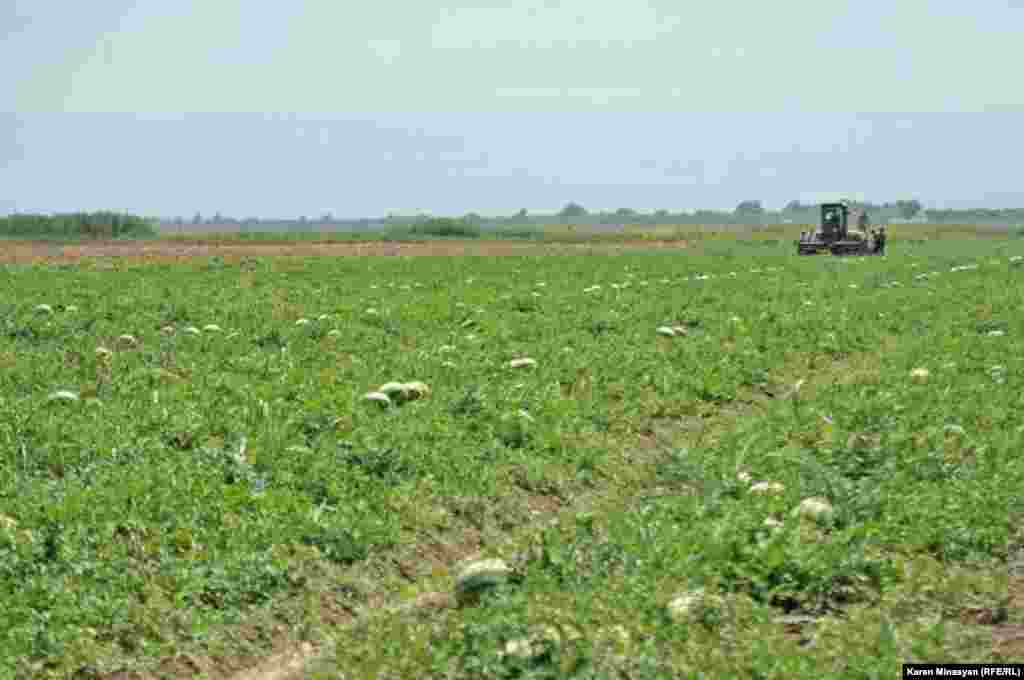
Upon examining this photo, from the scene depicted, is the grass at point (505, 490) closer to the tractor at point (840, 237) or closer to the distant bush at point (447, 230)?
the tractor at point (840, 237)

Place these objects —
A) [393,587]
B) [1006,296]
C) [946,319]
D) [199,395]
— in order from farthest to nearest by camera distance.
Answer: [1006,296] → [946,319] → [199,395] → [393,587]

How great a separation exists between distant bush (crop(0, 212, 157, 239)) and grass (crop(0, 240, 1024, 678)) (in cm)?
5034

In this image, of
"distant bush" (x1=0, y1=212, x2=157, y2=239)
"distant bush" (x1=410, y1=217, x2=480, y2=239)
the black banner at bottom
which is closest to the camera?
the black banner at bottom

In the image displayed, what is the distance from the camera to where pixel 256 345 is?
12922 millimetres

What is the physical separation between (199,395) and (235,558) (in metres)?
3.51

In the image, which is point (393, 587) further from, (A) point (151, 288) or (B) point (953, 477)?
(A) point (151, 288)

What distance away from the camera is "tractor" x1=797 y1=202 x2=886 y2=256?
40.7m

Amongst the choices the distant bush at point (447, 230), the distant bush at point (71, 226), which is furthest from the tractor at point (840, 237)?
the distant bush at point (71, 226)

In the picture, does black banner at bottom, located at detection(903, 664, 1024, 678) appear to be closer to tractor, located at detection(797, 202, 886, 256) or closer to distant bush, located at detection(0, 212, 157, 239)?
tractor, located at detection(797, 202, 886, 256)

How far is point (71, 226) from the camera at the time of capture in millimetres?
63750

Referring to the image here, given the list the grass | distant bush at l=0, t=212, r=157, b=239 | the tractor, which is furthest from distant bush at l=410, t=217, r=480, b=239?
the grass

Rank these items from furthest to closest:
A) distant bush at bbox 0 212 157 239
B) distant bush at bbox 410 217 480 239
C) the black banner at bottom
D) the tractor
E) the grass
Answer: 1. distant bush at bbox 410 217 480 239
2. distant bush at bbox 0 212 157 239
3. the tractor
4. the grass
5. the black banner at bottom

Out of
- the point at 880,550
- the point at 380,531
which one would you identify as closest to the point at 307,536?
the point at 380,531

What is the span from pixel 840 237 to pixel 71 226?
133 feet
